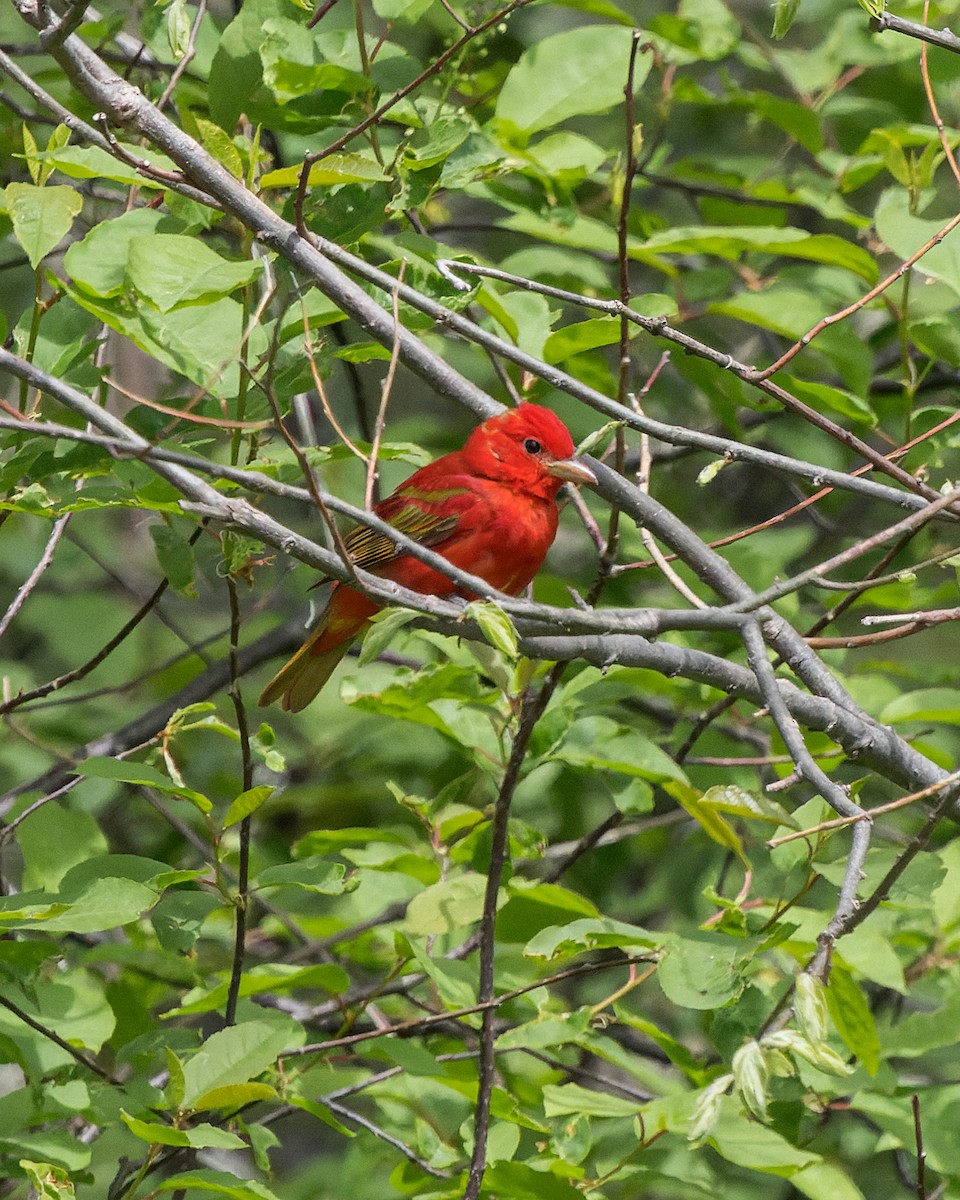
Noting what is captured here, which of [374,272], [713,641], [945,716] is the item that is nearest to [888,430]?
[713,641]

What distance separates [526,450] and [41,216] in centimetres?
181

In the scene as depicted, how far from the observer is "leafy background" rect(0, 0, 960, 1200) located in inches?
96.0

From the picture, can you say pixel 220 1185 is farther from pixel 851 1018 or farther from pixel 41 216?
pixel 41 216

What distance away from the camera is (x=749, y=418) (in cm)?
486

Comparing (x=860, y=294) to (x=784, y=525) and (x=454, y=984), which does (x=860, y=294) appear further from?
(x=454, y=984)

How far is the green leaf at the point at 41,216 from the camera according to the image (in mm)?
2398

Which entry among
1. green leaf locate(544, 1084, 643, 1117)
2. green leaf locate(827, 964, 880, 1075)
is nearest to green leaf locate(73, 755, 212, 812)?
green leaf locate(544, 1084, 643, 1117)

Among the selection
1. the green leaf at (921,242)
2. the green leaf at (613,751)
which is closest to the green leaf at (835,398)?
the green leaf at (921,242)

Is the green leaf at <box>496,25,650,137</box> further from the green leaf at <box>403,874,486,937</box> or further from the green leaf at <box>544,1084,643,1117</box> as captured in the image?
the green leaf at <box>544,1084,643,1117</box>

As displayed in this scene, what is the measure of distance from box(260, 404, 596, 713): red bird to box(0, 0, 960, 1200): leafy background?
0.20 metres

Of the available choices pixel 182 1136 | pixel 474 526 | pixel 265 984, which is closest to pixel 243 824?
pixel 265 984

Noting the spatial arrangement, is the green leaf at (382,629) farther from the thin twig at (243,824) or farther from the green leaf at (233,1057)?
the green leaf at (233,1057)

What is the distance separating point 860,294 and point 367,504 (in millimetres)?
2383

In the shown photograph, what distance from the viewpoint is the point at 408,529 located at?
13.8 ft
